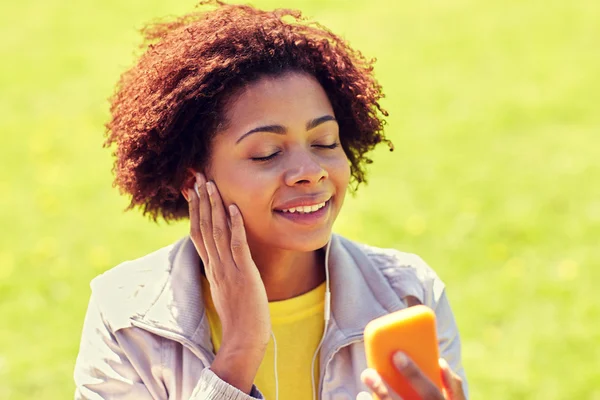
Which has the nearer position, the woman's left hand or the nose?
the woman's left hand

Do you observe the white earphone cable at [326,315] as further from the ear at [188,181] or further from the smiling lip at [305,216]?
the ear at [188,181]

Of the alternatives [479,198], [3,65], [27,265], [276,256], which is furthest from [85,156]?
[276,256]

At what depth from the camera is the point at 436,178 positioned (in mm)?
7020

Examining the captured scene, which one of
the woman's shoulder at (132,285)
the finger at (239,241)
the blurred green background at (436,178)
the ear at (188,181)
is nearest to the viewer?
the finger at (239,241)

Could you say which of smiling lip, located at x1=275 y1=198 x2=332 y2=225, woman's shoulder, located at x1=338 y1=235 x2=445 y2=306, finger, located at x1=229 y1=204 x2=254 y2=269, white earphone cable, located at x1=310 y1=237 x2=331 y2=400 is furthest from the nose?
woman's shoulder, located at x1=338 y1=235 x2=445 y2=306

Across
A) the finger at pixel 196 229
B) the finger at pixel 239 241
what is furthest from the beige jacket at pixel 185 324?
the finger at pixel 239 241

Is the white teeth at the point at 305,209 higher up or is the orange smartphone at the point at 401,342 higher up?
the white teeth at the point at 305,209

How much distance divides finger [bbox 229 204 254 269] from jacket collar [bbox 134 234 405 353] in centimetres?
26

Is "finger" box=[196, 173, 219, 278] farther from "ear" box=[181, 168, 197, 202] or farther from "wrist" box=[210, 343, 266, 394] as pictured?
"wrist" box=[210, 343, 266, 394]

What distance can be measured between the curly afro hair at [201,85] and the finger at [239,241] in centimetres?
26

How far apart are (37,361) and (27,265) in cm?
111

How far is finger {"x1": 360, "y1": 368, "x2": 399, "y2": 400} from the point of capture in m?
2.32

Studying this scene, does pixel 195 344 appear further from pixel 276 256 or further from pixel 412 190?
pixel 412 190

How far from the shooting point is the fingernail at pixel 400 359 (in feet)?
7.58
